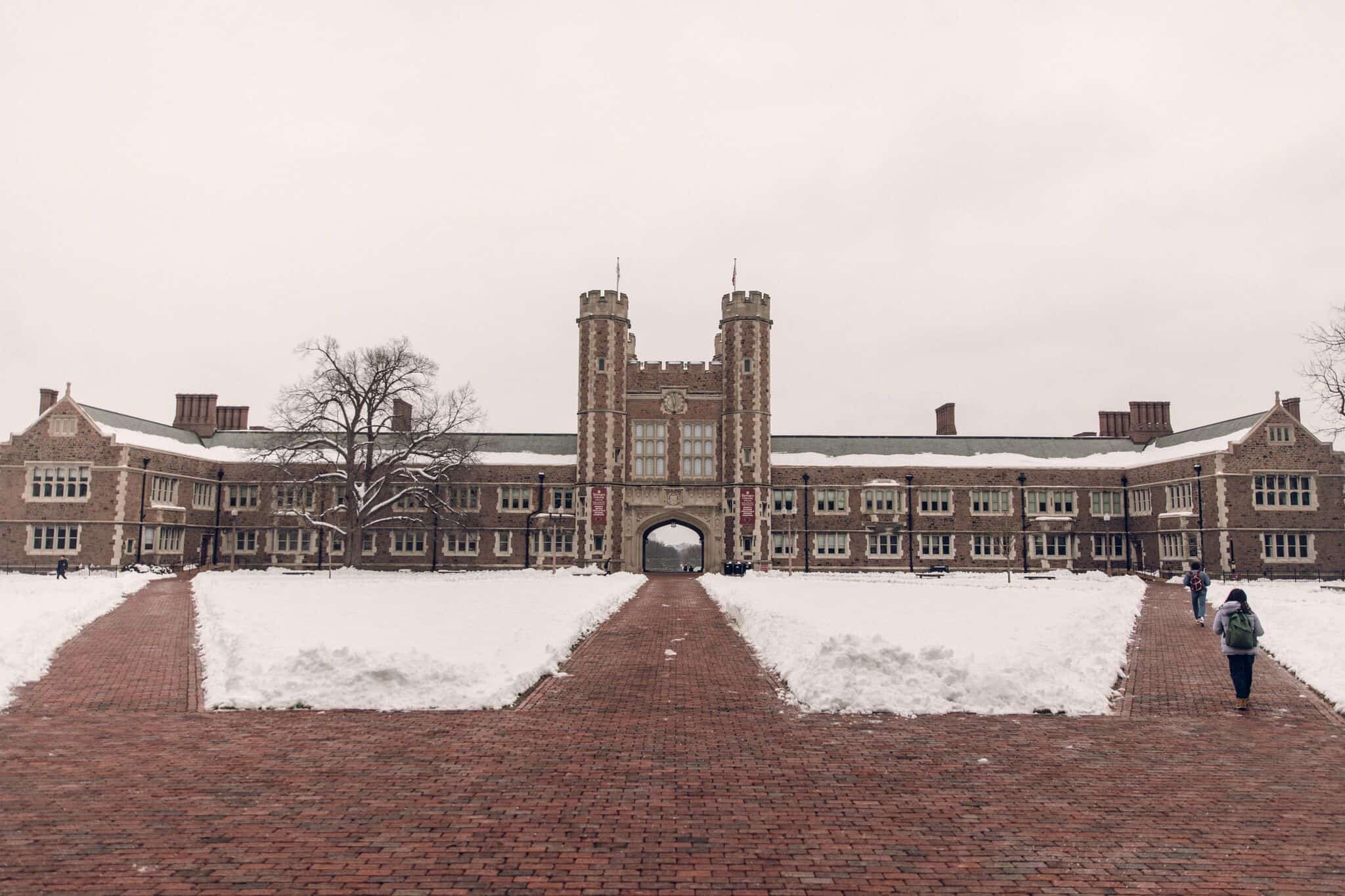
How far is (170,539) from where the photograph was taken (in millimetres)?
47031

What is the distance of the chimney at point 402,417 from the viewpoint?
56766mm

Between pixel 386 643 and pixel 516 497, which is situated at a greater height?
pixel 516 497

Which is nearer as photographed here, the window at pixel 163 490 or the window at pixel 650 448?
the window at pixel 163 490

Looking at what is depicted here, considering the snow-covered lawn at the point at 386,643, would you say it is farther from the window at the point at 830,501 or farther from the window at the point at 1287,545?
the window at the point at 1287,545

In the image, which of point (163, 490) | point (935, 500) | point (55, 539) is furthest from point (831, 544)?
point (55, 539)

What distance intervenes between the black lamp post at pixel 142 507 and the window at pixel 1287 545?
5451 cm

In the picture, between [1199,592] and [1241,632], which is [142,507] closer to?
[1199,592]

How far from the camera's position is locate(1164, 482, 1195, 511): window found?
45656mm

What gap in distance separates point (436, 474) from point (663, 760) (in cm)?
3941

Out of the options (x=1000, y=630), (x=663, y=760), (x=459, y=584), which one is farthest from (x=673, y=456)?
(x=663, y=760)

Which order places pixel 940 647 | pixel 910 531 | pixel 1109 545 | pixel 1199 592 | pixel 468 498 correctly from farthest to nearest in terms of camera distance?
pixel 468 498 < pixel 910 531 < pixel 1109 545 < pixel 1199 592 < pixel 940 647

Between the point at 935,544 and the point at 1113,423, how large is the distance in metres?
17.7

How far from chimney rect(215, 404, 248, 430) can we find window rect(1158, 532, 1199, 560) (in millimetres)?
56395

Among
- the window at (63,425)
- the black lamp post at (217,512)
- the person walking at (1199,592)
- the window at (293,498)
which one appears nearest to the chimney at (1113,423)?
the person walking at (1199,592)
